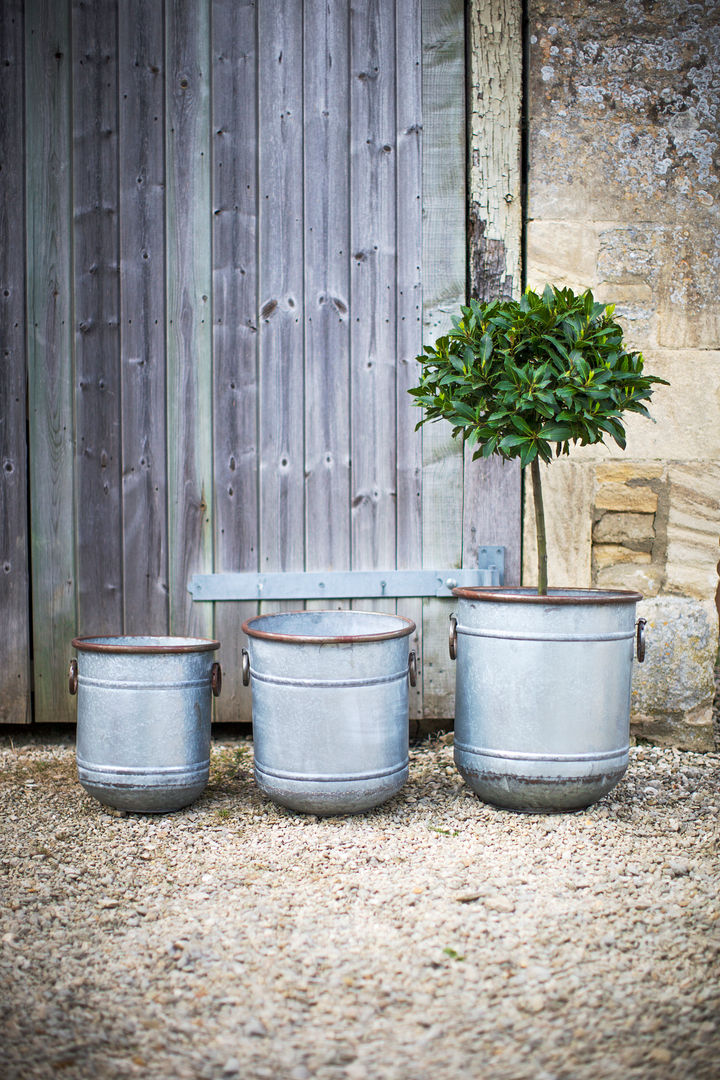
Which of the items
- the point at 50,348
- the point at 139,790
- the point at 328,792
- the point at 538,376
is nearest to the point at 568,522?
the point at 538,376

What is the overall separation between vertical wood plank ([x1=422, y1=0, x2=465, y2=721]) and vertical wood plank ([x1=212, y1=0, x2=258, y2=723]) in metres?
0.63

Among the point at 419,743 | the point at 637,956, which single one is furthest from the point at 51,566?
the point at 637,956

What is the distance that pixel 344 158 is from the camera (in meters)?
3.02

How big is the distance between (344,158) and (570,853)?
2445 millimetres

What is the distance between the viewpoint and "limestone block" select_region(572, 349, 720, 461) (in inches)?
118

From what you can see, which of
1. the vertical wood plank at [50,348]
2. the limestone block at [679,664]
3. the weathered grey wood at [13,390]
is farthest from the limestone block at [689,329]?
the weathered grey wood at [13,390]

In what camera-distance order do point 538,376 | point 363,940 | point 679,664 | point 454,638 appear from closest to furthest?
point 363,940 < point 538,376 < point 454,638 < point 679,664

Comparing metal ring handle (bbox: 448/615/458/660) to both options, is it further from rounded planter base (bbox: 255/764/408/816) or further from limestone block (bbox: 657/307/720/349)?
limestone block (bbox: 657/307/720/349)

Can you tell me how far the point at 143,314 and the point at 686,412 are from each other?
2005mm

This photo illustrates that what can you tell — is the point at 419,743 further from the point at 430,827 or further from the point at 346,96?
the point at 346,96

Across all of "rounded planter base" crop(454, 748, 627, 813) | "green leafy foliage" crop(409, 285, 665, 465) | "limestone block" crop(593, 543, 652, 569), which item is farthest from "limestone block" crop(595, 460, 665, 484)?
"rounded planter base" crop(454, 748, 627, 813)

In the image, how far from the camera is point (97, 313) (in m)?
3.04

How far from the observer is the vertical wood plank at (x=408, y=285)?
2998mm

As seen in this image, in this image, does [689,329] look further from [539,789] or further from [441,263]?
[539,789]
